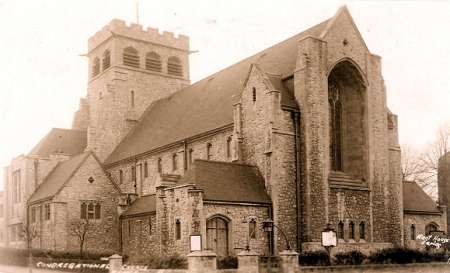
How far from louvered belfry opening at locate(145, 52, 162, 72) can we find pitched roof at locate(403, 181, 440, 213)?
2594 centimetres

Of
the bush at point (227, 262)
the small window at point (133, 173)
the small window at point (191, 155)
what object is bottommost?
the bush at point (227, 262)

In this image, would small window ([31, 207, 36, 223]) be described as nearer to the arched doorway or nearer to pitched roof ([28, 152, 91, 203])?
pitched roof ([28, 152, 91, 203])

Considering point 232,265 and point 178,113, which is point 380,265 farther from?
point 178,113

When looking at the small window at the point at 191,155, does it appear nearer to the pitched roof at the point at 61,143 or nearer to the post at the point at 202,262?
the post at the point at 202,262

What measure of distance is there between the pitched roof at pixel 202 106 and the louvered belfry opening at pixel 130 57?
4.97m

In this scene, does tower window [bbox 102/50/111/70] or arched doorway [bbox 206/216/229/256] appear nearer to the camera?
arched doorway [bbox 206/216/229/256]

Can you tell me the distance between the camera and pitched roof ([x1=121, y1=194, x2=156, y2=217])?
1667 inches

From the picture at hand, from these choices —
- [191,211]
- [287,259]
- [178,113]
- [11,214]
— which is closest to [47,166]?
[11,214]

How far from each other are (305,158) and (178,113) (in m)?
16.3

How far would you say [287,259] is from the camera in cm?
3120

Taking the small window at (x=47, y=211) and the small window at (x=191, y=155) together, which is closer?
the small window at (x=191, y=155)

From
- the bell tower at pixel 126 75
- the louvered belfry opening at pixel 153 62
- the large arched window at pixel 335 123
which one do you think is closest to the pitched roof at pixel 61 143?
the bell tower at pixel 126 75

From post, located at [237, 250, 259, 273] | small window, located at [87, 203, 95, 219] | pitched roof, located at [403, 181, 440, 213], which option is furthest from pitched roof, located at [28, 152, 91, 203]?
pitched roof, located at [403, 181, 440, 213]

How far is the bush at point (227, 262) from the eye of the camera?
3164 cm
